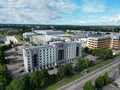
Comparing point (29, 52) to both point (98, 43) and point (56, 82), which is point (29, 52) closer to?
point (56, 82)

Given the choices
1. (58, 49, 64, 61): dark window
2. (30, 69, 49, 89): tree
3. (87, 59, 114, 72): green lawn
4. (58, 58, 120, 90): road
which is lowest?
(58, 58, 120, 90): road

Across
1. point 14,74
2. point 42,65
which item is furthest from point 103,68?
point 14,74

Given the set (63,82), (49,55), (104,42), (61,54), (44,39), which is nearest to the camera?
(63,82)

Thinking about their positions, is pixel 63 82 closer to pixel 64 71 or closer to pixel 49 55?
pixel 64 71

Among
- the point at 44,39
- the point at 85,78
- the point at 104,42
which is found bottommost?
the point at 85,78

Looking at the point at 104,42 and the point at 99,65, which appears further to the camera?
the point at 104,42

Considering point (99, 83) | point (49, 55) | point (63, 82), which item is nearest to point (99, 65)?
point (99, 83)

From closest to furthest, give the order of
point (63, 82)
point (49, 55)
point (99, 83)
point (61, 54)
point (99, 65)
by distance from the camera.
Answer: point (99, 83) < point (63, 82) < point (49, 55) < point (99, 65) < point (61, 54)

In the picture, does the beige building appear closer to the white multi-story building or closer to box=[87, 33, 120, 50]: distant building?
box=[87, 33, 120, 50]: distant building

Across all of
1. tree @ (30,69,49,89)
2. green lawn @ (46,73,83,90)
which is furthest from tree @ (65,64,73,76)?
tree @ (30,69,49,89)
